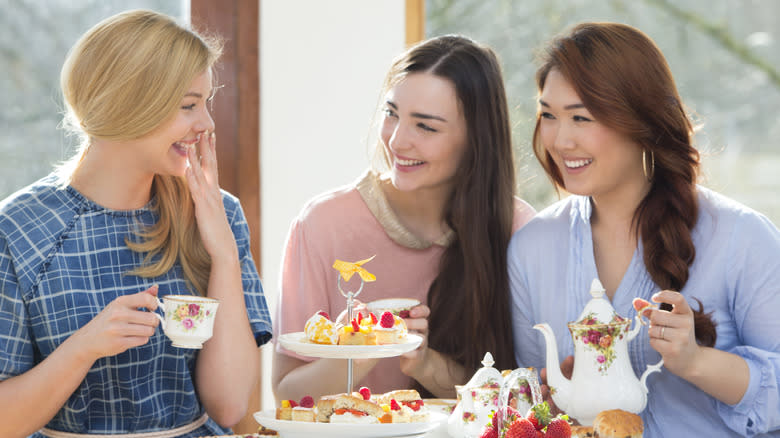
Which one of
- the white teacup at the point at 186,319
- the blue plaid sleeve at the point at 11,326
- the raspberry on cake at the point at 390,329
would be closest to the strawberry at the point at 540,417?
the raspberry on cake at the point at 390,329

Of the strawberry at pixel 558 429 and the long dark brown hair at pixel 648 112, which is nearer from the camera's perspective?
the strawberry at pixel 558 429

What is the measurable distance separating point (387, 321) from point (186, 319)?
41 cm

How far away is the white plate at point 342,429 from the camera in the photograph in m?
1.50

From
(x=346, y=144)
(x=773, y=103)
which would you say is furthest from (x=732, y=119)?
(x=346, y=144)

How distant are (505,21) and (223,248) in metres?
2.12

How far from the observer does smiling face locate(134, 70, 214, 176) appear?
1938 millimetres

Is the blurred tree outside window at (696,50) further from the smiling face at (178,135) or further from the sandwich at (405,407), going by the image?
the sandwich at (405,407)

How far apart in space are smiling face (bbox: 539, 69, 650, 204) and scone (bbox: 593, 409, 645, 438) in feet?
2.00

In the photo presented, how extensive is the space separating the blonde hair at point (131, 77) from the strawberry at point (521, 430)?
0.97m

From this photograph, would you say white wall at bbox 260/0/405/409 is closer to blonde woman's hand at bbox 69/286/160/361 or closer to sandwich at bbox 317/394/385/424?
blonde woman's hand at bbox 69/286/160/361

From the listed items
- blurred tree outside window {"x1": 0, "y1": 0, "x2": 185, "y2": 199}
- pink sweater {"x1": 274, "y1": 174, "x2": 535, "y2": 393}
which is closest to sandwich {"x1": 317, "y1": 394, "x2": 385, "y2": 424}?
pink sweater {"x1": 274, "y1": 174, "x2": 535, "y2": 393}

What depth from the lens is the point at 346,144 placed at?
344 centimetres

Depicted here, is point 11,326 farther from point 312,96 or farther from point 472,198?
point 312,96

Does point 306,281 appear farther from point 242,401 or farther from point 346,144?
point 346,144
